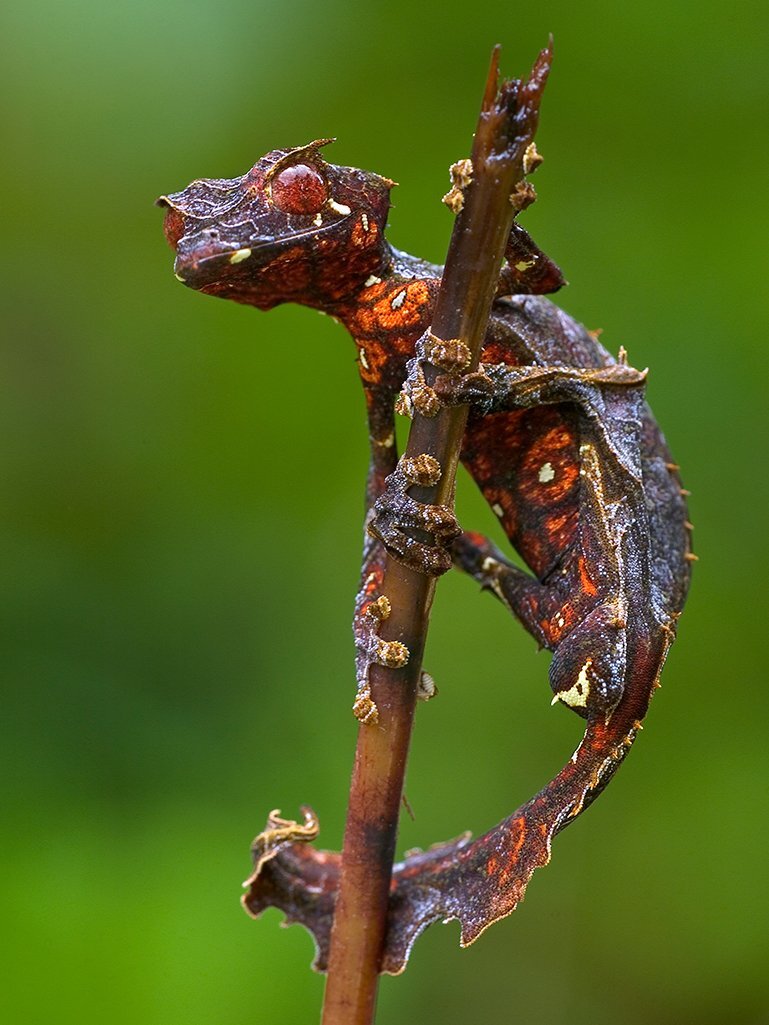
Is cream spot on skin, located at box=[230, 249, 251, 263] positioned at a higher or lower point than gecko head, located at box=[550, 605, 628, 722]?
higher

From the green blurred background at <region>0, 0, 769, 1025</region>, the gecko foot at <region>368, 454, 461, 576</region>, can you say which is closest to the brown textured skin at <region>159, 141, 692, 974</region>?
the gecko foot at <region>368, 454, 461, 576</region>

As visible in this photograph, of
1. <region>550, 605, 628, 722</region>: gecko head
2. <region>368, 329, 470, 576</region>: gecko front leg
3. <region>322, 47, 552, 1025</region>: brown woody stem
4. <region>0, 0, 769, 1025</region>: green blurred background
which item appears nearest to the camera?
<region>322, 47, 552, 1025</region>: brown woody stem

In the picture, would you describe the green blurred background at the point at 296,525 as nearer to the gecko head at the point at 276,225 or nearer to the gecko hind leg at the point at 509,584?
the gecko hind leg at the point at 509,584

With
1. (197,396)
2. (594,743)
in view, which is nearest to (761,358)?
(197,396)

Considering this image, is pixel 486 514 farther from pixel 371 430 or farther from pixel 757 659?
pixel 371 430

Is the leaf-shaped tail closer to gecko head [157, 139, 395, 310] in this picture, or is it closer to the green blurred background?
gecko head [157, 139, 395, 310]

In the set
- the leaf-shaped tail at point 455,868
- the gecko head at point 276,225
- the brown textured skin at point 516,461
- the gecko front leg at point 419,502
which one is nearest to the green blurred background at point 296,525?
the leaf-shaped tail at point 455,868
